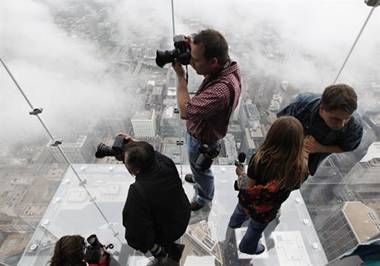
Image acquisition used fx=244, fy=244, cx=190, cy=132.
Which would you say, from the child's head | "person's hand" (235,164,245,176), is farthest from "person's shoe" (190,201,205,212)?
the child's head

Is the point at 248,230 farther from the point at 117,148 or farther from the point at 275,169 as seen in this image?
the point at 117,148

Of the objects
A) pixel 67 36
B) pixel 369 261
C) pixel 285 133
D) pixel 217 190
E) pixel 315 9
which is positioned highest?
pixel 285 133

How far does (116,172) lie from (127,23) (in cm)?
337

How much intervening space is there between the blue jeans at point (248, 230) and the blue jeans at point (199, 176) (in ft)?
0.89

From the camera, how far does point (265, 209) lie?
1.36 metres

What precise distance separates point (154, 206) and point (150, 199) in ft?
0.17

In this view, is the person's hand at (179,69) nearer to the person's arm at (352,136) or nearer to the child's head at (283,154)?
the child's head at (283,154)

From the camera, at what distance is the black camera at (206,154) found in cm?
154

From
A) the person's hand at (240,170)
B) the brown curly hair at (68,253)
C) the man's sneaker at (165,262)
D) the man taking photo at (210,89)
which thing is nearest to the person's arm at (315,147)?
the person's hand at (240,170)

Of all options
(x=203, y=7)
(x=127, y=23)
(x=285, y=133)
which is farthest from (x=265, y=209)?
(x=127, y=23)

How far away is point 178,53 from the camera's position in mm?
1266

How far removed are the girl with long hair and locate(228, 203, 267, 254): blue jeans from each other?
0.82 ft

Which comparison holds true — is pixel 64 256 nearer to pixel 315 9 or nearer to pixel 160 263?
pixel 160 263

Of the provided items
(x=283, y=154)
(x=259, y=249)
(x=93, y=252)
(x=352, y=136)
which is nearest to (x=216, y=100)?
(x=283, y=154)
